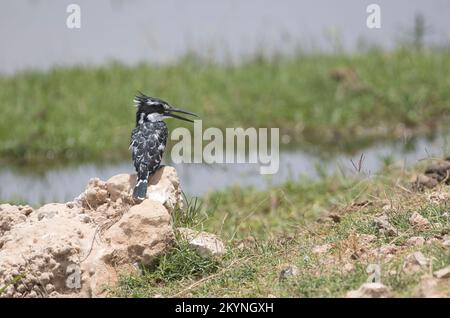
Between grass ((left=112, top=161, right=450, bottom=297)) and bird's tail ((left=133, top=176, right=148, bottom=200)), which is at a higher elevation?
bird's tail ((left=133, top=176, right=148, bottom=200))

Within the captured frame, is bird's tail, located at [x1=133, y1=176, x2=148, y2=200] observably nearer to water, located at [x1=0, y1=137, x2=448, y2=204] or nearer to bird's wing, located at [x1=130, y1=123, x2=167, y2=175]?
bird's wing, located at [x1=130, y1=123, x2=167, y2=175]

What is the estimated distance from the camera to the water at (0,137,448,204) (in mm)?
9641

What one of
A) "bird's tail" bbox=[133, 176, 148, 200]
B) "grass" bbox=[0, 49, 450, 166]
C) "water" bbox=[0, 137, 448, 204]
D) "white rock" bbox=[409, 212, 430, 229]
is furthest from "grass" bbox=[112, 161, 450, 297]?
"grass" bbox=[0, 49, 450, 166]

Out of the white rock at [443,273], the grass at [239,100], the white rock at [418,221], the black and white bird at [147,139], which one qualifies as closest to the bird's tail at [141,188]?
the black and white bird at [147,139]

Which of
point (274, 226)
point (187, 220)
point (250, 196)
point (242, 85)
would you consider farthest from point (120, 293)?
point (242, 85)

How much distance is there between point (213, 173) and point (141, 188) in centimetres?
421

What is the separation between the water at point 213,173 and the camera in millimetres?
9641

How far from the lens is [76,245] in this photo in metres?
5.87

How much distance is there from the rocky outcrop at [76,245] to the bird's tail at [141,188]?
0.20ft

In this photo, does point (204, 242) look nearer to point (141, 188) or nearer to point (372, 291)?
point (141, 188)

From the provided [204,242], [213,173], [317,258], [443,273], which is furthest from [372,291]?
[213,173]

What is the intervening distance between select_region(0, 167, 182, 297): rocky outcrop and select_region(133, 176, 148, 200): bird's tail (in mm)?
61
